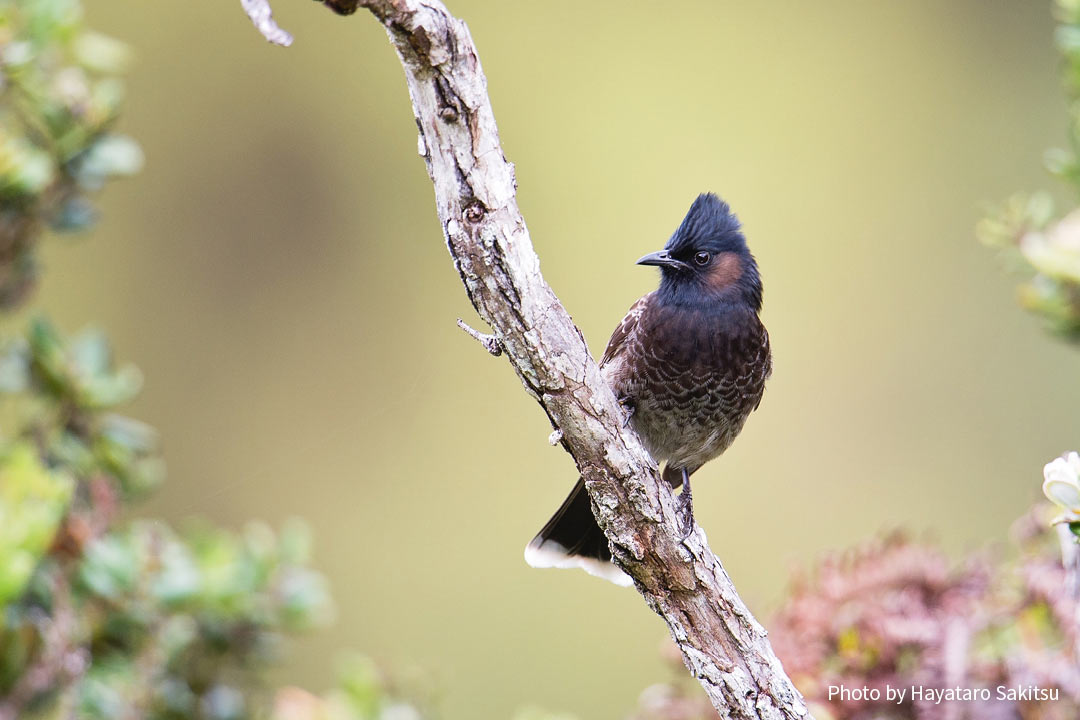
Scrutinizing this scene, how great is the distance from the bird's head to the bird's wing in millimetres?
105

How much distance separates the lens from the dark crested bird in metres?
3.39

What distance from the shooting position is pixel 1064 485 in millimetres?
1729

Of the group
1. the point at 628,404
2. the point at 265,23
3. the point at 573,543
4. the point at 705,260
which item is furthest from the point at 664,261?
the point at 265,23

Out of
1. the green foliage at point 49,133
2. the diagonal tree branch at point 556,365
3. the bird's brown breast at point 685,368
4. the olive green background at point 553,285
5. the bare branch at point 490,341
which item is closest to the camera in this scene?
the diagonal tree branch at point 556,365

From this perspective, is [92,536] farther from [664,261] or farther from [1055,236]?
[1055,236]

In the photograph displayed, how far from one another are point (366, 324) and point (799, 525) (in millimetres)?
2597

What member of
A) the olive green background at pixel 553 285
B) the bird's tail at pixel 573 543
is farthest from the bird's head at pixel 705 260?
the olive green background at pixel 553 285

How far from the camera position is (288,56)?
6414 millimetres

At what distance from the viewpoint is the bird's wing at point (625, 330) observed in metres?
3.54

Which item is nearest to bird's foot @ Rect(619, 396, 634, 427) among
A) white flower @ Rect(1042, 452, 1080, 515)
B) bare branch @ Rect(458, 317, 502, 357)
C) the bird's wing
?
the bird's wing

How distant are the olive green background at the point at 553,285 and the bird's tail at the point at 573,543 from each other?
2.51 meters

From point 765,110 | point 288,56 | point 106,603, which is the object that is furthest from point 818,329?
point 106,603

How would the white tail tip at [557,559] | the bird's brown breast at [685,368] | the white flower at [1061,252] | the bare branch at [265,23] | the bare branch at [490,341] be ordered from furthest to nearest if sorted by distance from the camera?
the white tail tip at [557,559], the bird's brown breast at [685,368], the white flower at [1061,252], the bare branch at [490,341], the bare branch at [265,23]

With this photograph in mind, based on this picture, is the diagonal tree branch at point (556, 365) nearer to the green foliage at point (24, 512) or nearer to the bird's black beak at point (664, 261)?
the green foliage at point (24, 512)
